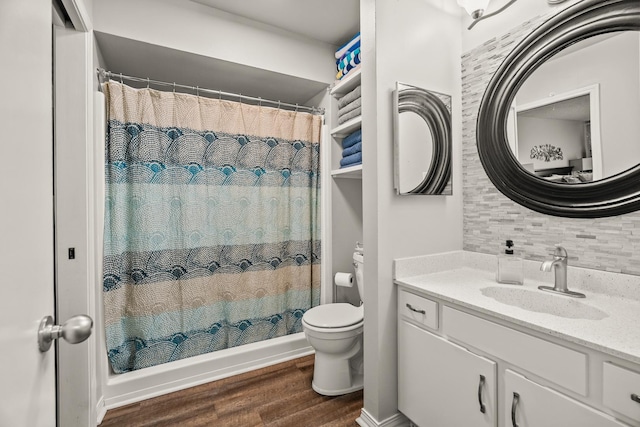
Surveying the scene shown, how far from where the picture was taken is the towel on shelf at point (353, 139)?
213 centimetres

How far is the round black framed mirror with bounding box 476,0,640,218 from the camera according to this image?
115 cm

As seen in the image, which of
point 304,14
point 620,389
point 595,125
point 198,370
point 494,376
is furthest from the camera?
point 304,14

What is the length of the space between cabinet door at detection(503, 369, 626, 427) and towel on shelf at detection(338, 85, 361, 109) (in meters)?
1.81

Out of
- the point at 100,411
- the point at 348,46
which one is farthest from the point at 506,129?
the point at 100,411

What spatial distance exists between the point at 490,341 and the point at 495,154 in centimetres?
96

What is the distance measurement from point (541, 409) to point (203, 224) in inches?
79.0

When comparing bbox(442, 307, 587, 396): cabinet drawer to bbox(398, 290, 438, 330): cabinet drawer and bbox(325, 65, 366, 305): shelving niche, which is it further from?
bbox(325, 65, 366, 305): shelving niche

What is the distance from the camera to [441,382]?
1.28 metres

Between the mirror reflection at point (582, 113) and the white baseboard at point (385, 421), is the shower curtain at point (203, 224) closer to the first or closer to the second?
the white baseboard at point (385, 421)

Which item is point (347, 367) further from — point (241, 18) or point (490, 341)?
point (241, 18)

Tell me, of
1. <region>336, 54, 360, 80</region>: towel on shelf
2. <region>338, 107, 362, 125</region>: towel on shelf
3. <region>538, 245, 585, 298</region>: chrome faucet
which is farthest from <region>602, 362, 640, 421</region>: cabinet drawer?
<region>336, 54, 360, 80</region>: towel on shelf

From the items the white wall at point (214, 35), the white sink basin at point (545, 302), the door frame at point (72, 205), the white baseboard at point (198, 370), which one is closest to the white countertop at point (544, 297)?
the white sink basin at point (545, 302)

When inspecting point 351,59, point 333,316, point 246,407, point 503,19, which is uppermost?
point 351,59

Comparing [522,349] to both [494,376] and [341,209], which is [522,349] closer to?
[494,376]
